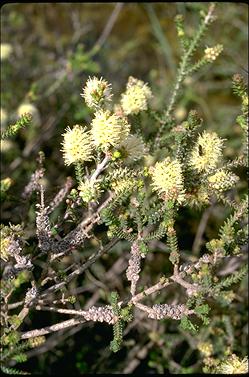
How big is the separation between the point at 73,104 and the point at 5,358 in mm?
2318

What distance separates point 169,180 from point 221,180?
199mm

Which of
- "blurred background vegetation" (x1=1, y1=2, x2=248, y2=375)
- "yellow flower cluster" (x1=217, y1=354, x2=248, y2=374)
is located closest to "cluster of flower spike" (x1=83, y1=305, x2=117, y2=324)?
"yellow flower cluster" (x1=217, y1=354, x2=248, y2=374)

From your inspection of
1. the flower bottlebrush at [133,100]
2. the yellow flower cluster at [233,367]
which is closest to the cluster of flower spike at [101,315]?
the yellow flower cluster at [233,367]

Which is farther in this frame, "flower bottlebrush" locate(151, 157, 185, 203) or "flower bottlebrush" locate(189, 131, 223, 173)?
"flower bottlebrush" locate(189, 131, 223, 173)

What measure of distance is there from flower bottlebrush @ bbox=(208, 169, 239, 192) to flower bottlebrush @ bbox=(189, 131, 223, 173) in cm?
4

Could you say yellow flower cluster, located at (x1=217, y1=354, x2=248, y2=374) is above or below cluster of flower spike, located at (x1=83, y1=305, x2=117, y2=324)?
below

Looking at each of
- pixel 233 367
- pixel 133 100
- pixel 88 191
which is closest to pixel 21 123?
pixel 88 191

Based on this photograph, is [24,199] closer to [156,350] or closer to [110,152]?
[110,152]

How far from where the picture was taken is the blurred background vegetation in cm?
258

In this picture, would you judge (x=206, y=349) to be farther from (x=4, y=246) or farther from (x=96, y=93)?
(x=96, y=93)

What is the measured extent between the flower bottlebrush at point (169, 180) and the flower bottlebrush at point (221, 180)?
0.40 feet

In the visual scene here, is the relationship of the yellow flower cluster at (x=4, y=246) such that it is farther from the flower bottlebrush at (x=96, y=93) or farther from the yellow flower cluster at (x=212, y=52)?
the yellow flower cluster at (x=212, y=52)

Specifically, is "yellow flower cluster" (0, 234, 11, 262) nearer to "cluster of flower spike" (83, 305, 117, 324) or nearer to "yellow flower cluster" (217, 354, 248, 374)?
"cluster of flower spike" (83, 305, 117, 324)

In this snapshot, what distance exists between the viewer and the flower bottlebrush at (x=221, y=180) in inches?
67.2
